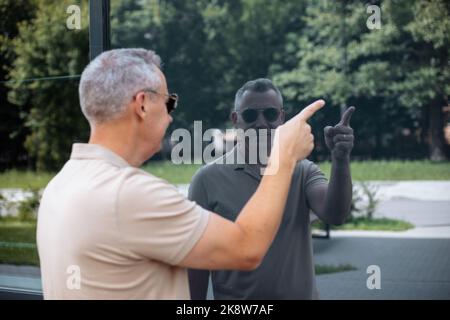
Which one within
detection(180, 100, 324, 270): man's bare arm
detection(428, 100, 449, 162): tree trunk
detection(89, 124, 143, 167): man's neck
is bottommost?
detection(428, 100, 449, 162): tree trunk

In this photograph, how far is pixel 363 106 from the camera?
15711 millimetres

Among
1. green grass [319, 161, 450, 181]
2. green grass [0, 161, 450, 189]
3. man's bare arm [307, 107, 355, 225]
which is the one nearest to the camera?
man's bare arm [307, 107, 355, 225]

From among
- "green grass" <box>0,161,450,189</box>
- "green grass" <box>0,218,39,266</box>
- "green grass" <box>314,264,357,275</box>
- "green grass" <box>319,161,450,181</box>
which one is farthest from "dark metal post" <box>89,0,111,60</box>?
"green grass" <box>319,161,450,181</box>

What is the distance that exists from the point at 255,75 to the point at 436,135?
790 cm

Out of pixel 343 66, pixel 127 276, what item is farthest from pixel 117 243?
pixel 343 66

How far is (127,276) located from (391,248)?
702 cm

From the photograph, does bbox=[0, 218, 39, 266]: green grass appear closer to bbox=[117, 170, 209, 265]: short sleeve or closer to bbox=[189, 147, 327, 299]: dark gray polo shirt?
bbox=[189, 147, 327, 299]: dark gray polo shirt

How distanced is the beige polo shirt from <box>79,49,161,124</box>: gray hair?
0.09 m

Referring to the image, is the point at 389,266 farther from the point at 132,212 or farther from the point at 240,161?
the point at 132,212

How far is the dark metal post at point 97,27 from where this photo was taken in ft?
8.21

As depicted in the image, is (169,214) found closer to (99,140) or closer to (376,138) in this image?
(99,140)

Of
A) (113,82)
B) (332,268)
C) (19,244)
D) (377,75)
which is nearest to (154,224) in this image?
(113,82)

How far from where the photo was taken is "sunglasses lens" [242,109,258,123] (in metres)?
1.94
